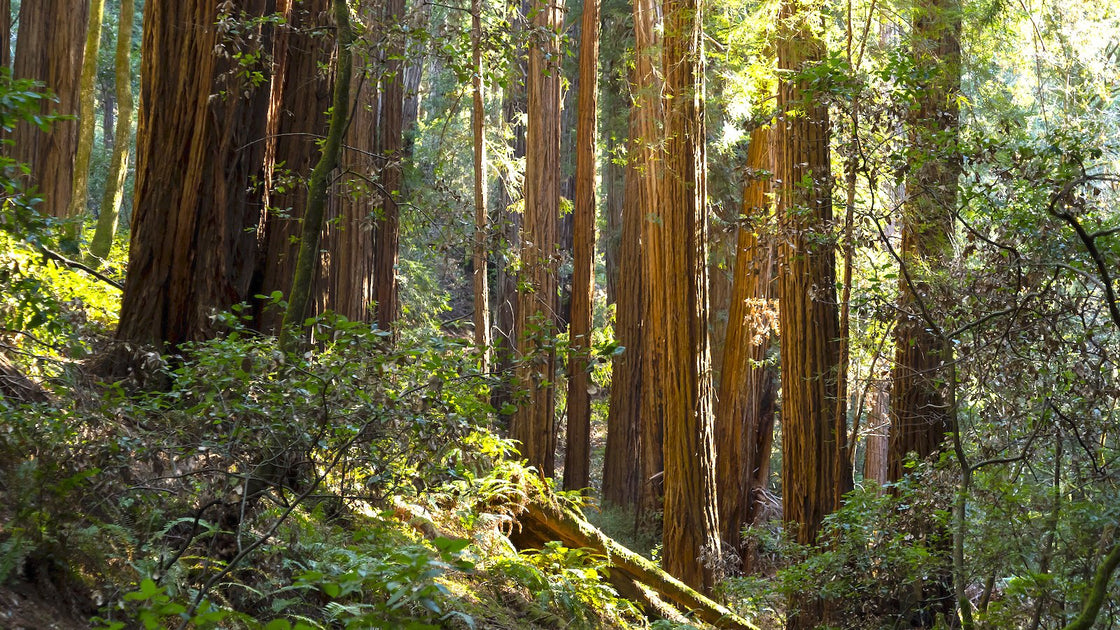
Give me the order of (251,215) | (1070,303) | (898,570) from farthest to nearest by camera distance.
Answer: (251,215)
(898,570)
(1070,303)

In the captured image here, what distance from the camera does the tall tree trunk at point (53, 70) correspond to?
12828 mm

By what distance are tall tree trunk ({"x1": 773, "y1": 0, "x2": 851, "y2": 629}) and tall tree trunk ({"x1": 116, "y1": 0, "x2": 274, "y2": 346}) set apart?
179 inches

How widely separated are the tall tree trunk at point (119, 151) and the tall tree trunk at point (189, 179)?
517 cm

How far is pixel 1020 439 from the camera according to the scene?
5.00 meters

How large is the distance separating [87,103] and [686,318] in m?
8.39

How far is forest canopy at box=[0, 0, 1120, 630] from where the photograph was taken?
372 cm

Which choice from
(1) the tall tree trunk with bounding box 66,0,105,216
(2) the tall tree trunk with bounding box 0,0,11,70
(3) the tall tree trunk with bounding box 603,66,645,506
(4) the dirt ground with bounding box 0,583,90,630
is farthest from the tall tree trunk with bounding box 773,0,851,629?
(1) the tall tree trunk with bounding box 66,0,105,216

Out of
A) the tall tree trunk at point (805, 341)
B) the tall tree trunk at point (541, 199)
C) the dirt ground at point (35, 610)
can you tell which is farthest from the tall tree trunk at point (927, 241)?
the tall tree trunk at point (541, 199)

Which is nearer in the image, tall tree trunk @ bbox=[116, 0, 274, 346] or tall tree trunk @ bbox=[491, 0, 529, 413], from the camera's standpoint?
tall tree trunk @ bbox=[491, 0, 529, 413]

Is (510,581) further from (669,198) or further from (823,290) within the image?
(669,198)

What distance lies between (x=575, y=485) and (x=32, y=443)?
11875 mm

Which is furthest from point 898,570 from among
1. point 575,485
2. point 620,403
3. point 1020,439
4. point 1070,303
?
point 620,403

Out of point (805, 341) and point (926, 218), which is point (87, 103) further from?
point (926, 218)

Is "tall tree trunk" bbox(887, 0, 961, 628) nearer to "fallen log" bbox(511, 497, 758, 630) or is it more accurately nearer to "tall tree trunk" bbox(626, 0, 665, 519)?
"fallen log" bbox(511, 497, 758, 630)
